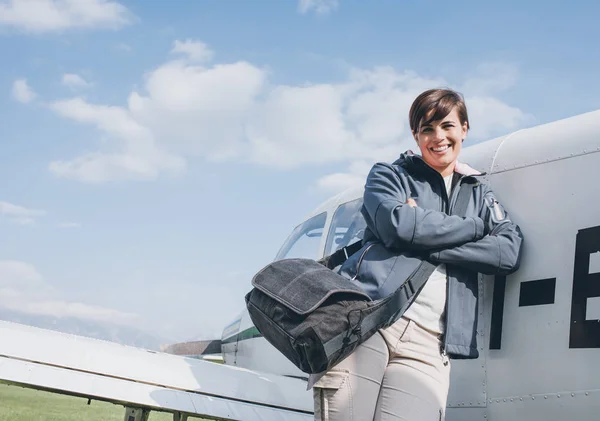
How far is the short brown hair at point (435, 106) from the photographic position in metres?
2.94

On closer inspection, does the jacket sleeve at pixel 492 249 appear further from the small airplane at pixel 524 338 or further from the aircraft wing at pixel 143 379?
the aircraft wing at pixel 143 379

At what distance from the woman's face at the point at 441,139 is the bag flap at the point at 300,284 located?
30.5 inches

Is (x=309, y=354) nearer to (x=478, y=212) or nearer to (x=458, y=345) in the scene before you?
(x=458, y=345)

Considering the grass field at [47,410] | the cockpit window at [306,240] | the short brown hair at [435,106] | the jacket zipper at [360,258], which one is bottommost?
the grass field at [47,410]

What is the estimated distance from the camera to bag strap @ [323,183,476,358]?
2.51 m

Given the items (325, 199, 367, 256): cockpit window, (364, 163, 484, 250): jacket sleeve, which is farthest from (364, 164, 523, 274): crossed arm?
(325, 199, 367, 256): cockpit window

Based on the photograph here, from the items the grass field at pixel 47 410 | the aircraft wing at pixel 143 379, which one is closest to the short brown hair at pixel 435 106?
the aircraft wing at pixel 143 379

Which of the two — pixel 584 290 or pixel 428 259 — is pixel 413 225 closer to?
pixel 428 259

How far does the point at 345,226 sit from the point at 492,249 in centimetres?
226

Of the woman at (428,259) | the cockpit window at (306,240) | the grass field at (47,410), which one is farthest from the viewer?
the grass field at (47,410)

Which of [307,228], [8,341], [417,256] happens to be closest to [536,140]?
[417,256]

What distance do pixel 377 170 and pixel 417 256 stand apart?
1.60ft

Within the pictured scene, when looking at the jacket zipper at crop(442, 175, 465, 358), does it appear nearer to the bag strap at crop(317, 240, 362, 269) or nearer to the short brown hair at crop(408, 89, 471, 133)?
the short brown hair at crop(408, 89, 471, 133)

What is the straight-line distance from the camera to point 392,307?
8.61 ft
